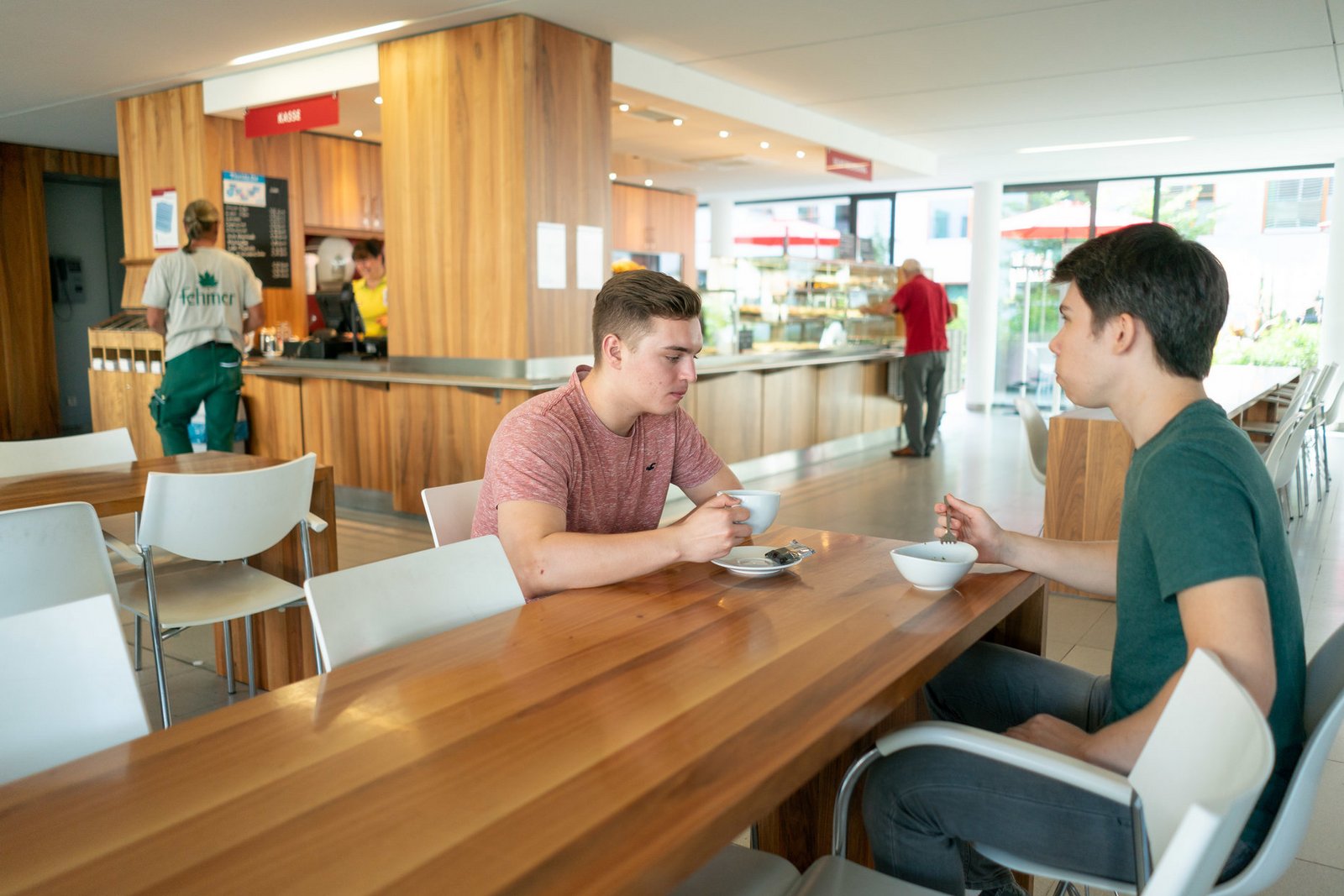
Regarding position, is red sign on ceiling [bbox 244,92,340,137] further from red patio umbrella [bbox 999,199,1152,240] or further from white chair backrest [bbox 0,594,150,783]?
red patio umbrella [bbox 999,199,1152,240]

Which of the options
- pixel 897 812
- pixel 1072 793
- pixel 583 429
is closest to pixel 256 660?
pixel 583 429

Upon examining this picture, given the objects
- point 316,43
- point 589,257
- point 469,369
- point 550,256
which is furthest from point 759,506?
point 316,43

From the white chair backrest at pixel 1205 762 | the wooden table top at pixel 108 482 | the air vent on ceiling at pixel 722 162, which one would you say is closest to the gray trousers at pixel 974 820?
the white chair backrest at pixel 1205 762

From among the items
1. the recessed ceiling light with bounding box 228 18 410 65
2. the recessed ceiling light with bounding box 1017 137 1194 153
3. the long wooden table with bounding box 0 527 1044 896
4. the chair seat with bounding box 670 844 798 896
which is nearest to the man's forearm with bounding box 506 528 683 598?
the long wooden table with bounding box 0 527 1044 896

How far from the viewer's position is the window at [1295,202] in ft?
32.8

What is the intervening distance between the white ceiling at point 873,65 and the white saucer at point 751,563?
383cm

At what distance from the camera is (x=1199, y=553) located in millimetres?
1270

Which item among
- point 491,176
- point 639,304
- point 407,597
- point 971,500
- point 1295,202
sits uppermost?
point 1295,202

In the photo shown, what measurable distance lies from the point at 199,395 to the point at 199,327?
1.27 feet

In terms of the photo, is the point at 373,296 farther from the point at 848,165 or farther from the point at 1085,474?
the point at 1085,474

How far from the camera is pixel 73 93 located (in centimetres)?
708

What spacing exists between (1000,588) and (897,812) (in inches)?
19.5

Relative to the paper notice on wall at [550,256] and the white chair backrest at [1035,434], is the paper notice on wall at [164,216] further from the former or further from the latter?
the white chair backrest at [1035,434]

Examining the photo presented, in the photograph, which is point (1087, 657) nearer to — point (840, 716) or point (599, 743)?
point (840, 716)
